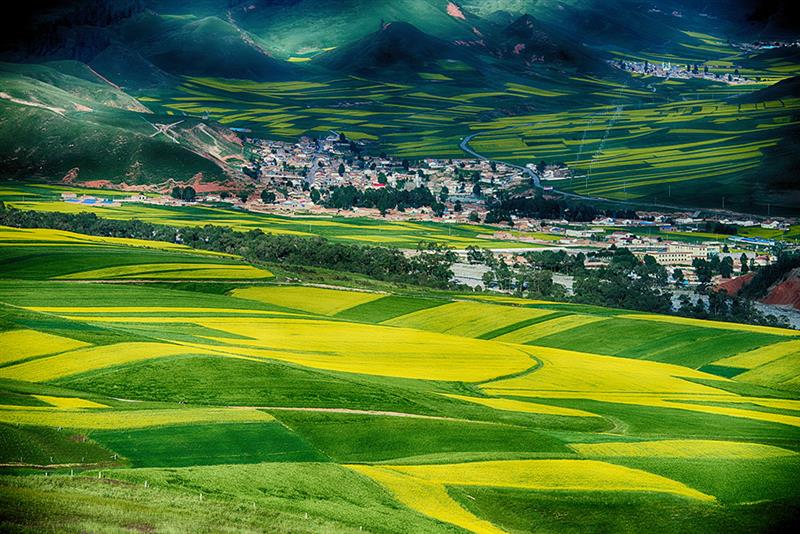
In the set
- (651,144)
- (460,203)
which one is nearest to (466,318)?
(460,203)

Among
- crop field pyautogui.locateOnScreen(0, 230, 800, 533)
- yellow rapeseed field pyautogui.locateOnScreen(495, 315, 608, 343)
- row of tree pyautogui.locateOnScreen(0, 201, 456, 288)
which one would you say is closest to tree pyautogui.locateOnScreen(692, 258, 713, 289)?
row of tree pyautogui.locateOnScreen(0, 201, 456, 288)

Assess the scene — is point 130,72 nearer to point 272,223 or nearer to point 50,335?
point 272,223

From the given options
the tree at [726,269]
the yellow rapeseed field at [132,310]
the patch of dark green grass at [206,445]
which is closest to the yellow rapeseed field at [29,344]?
the yellow rapeseed field at [132,310]

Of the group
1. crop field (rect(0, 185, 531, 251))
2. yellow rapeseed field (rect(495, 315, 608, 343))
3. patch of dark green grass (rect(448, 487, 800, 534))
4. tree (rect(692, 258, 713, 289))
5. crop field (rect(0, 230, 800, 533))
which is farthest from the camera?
crop field (rect(0, 185, 531, 251))

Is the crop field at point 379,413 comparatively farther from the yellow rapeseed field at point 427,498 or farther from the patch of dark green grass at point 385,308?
the patch of dark green grass at point 385,308

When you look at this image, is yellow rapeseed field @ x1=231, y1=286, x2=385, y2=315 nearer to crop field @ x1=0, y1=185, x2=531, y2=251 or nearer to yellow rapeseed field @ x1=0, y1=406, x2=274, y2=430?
crop field @ x1=0, y1=185, x2=531, y2=251
